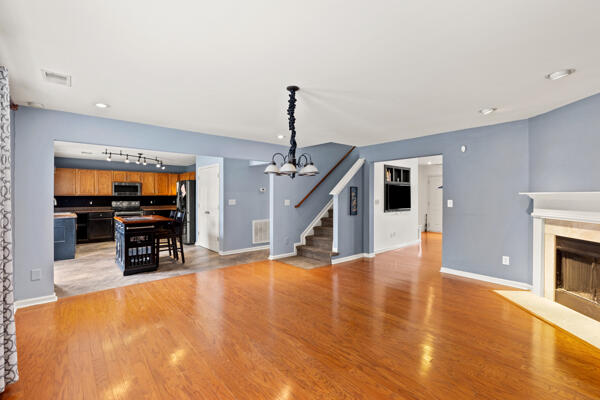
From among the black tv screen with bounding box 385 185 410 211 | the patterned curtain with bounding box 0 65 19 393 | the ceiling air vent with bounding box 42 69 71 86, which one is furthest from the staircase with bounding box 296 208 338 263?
the ceiling air vent with bounding box 42 69 71 86

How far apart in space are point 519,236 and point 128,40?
515 centimetres

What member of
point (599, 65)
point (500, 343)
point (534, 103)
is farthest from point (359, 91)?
point (500, 343)

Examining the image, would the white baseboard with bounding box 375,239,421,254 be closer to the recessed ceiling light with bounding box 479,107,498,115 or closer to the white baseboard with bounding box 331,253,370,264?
the white baseboard with bounding box 331,253,370,264

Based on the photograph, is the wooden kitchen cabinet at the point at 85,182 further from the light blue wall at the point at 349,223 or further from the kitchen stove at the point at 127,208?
the light blue wall at the point at 349,223

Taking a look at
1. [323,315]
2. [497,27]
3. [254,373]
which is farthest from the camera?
[323,315]

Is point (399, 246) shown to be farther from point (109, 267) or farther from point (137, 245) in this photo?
point (109, 267)

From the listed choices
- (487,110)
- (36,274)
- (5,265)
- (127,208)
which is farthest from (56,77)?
(127,208)

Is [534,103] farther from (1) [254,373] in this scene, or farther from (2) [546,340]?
(1) [254,373]

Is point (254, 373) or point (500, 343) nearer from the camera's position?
point (254, 373)

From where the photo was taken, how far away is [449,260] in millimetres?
4688

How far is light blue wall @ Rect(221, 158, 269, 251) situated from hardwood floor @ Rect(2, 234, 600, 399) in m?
2.41

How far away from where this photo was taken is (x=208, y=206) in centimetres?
677

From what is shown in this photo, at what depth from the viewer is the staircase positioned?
18.8 feet

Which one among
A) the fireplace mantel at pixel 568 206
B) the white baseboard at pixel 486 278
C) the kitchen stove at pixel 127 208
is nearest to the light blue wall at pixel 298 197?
the white baseboard at pixel 486 278
